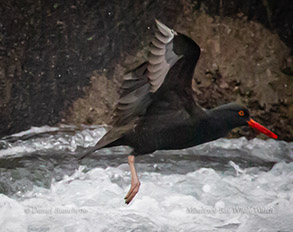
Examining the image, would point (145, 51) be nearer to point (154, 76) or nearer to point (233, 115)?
point (233, 115)

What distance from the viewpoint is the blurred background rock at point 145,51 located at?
496 centimetres

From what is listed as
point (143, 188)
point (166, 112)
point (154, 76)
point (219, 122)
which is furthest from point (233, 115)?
point (143, 188)

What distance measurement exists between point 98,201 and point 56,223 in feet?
1.39

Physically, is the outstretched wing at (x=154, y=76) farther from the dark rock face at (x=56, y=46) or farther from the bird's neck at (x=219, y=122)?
the dark rock face at (x=56, y=46)

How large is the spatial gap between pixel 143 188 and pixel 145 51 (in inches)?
69.4

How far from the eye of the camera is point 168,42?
2.73 meters

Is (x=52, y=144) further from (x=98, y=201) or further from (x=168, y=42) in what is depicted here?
(x=168, y=42)

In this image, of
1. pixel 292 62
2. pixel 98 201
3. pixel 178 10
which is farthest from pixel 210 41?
pixel 98 201

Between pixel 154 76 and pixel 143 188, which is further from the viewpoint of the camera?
pixel 143 188

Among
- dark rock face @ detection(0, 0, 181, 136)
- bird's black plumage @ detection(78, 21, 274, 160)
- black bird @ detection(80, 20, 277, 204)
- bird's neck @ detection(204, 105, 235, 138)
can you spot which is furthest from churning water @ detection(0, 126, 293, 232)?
bird's neck @ detection(204, 105, 235, 138)

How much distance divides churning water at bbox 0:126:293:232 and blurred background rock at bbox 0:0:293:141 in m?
0.35

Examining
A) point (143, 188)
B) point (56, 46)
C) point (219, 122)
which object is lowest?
point (143, 188)

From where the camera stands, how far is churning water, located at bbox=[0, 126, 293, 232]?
3277 millimetres

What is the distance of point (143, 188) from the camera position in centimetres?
378
